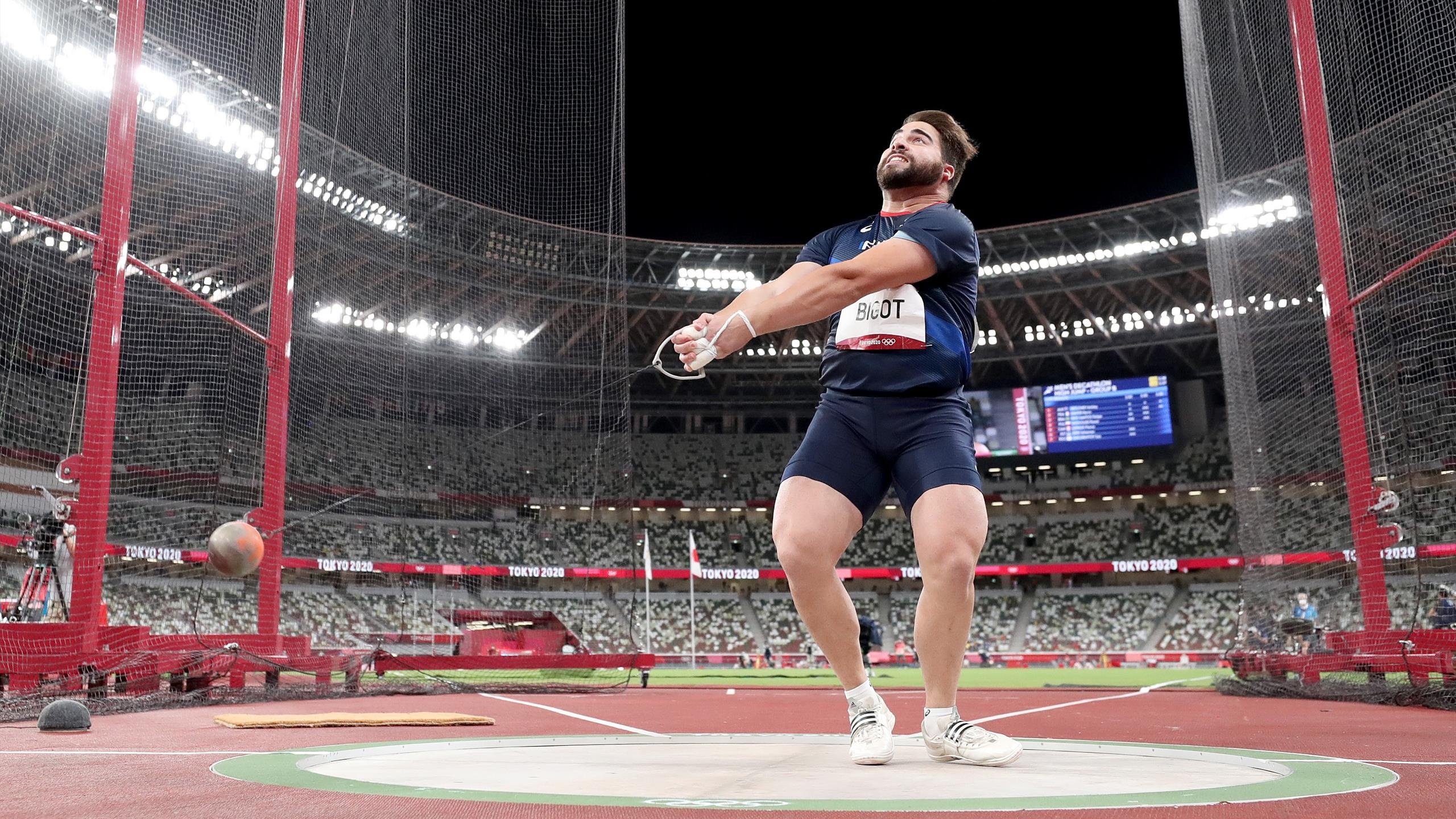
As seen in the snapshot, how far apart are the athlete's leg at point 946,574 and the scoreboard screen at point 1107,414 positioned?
121 feet

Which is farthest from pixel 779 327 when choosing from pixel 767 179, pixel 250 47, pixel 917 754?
pixel 767 179

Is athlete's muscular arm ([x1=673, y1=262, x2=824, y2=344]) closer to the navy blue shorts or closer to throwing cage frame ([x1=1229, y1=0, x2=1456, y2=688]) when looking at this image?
the navy blue shorts

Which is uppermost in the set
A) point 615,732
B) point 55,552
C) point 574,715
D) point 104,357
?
point 104,357

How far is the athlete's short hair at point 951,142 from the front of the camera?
3.36 metres

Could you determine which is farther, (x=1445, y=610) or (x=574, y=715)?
(x=1445, y=610)

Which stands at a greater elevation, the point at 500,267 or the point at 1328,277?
the point at 500,267

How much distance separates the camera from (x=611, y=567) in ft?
119

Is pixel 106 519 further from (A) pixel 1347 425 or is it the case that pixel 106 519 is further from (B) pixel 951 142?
(A) pixel 1347 425

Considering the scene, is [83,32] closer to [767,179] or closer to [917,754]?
[917,754]

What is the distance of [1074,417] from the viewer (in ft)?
125

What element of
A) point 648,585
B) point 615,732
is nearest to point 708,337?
point 615,732

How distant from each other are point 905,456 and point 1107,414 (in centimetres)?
3743

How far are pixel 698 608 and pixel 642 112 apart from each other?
73.7ft

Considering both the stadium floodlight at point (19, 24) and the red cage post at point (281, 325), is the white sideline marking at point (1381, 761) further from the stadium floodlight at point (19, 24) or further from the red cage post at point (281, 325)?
the stadium floodlight at point (19, 24)
